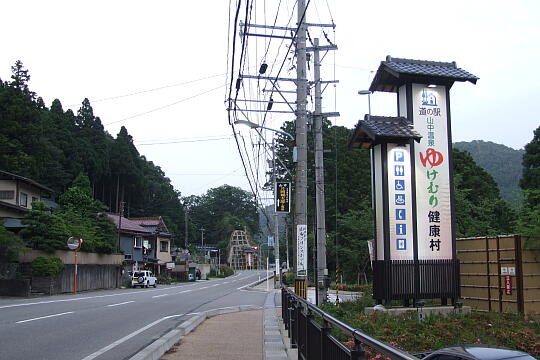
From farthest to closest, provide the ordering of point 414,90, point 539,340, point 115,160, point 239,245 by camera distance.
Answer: point 239,245 < point 115,160 < point 414,90 < point 539,340

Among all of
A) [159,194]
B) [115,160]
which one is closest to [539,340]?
[115,160]

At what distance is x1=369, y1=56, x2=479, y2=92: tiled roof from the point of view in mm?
13711

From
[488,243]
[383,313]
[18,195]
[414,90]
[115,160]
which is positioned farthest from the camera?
[115,160]

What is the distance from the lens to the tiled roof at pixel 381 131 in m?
13.0

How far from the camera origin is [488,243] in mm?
14953

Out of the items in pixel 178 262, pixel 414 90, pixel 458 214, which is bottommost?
pixel 178 262

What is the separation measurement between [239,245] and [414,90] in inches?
4593

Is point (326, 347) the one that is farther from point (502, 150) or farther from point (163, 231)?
point (502, 150)

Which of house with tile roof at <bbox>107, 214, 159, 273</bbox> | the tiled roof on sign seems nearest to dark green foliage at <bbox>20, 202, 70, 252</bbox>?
house with tile roof at <bbox>107, 214, 159, 273</bbox>

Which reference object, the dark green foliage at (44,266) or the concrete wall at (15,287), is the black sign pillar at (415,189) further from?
the dark green foliage at (44,266)

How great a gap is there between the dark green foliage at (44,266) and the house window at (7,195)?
416 inches

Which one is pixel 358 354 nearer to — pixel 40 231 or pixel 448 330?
pixel 448 330

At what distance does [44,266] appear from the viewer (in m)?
31.3

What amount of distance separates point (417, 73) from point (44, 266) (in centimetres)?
2599
